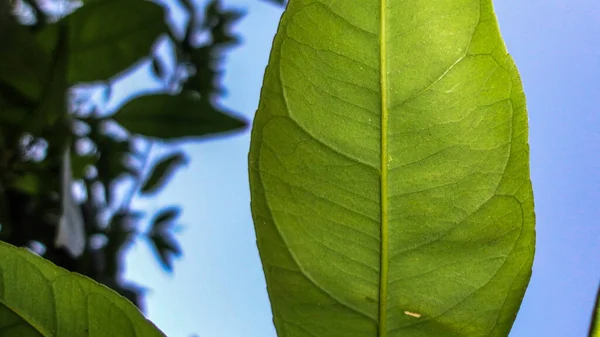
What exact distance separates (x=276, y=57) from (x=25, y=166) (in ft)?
1.96

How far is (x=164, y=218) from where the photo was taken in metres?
1.22

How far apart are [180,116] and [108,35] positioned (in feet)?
0.44

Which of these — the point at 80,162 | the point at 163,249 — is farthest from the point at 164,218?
the point at 80,162

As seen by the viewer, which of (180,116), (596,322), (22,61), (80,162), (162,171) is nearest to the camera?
(596,322)

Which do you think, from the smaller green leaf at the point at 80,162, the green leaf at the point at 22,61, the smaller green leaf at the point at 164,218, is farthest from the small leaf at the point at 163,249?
the green leaf at the point at 22,61

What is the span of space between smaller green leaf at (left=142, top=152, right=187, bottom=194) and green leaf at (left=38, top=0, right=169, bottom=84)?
1.38 feet

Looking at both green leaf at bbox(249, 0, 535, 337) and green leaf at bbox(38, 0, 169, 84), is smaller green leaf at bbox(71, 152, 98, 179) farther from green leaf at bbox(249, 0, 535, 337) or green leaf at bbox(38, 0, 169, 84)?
green leaf at bbox(249, 0, 535, 337)

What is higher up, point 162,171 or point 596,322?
point 162,171

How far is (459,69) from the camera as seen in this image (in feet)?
0.87

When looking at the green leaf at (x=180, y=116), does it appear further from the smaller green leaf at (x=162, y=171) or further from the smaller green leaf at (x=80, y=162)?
the smaller green leaf at (x=162, y=171)

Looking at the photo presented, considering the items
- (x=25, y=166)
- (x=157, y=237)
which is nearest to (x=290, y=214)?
(x=25, y=166)

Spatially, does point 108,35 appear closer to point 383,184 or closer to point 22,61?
point 22,61

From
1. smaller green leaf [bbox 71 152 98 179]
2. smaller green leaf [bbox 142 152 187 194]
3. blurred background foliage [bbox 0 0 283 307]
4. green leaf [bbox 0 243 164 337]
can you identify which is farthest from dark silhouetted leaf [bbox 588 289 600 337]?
smaller green leaf [bbox 142 152 187 194]

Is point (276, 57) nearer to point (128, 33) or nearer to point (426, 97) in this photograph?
point (426, 97)
